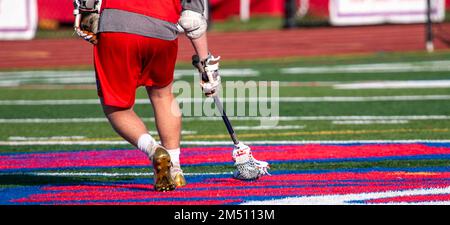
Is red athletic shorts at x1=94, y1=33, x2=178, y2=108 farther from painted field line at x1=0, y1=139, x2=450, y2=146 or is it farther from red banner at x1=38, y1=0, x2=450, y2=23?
red banner at x1=38, y1=0, x2=450, y2=23

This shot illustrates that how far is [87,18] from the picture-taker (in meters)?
6.91

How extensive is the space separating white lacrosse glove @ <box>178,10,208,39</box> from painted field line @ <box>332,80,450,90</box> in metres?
7.84

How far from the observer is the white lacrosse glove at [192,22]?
708 cm

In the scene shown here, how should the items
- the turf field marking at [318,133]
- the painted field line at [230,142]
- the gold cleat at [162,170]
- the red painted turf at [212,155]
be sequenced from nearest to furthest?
the gold cleat at [162,170], the red painted turf at [212,155], the painted field line at [230,142], the turf field marking at [318,133]

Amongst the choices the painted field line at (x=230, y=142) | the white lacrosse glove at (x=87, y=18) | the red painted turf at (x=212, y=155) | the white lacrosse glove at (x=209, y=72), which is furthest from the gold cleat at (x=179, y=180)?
the painted field line at (x=230, y=142)

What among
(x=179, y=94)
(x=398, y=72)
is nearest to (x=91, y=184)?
(x=179, y=94)

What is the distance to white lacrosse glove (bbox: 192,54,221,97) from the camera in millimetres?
7273

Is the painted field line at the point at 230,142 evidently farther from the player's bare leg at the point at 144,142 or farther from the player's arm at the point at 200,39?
the player's bare leg at the point at 144,142

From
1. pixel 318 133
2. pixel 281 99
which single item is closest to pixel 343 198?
pixel 318 133

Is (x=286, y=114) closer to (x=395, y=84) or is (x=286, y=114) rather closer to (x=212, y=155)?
(x=212, y=155)

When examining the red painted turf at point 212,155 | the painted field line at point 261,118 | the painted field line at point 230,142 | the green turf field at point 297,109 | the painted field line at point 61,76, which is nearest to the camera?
the red painted turf at point 212,155

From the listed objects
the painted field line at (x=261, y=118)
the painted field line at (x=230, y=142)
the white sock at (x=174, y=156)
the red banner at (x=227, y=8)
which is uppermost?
the white sock at (x=174, y=156)

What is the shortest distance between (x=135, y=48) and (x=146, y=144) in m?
0.57

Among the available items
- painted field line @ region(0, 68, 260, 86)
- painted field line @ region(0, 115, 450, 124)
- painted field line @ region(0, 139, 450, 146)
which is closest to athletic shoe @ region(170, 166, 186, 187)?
painted field line @ region(0, 139, 450, 146)
